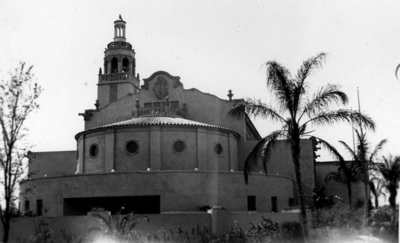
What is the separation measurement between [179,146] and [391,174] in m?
22.0

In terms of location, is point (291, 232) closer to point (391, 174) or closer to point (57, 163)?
point (391, 174)

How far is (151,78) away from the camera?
50156 millimetres

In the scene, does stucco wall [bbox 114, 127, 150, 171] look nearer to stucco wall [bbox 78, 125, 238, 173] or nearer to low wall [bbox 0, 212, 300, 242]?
stucco wall [bbox 78, 125, 238, 173]

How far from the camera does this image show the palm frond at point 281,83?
23.2m

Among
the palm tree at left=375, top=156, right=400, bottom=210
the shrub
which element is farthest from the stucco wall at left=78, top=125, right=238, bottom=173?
the palm tree at left=375, top=156, right=400, bottom=210

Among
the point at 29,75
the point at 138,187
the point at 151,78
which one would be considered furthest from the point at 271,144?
the point at 151,78

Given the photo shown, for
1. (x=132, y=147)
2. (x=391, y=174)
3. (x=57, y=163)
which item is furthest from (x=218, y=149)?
(x=391, y=174)

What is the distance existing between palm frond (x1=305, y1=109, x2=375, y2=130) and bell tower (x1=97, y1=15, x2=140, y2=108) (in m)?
44.3

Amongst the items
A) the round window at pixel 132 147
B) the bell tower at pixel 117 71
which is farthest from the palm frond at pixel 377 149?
the bell tower at pixel 117 71

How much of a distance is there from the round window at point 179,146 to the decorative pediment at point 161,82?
911cm

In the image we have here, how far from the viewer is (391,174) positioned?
21422 millimetres

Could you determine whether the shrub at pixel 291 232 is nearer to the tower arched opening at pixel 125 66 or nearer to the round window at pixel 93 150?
the round window at pixel 93 150

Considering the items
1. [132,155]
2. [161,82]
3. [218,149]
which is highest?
[161,82]

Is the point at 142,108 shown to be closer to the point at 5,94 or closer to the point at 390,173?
the point at 5,94
